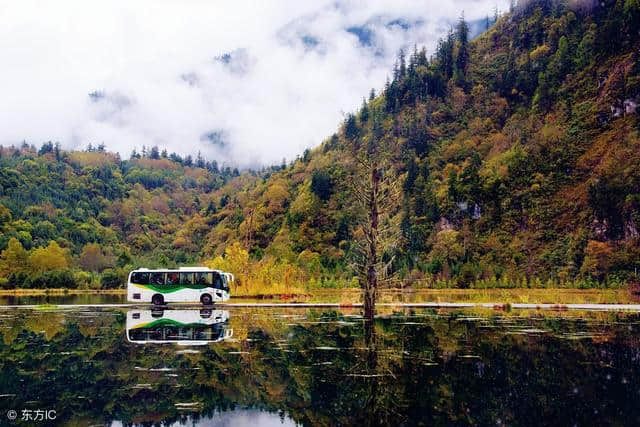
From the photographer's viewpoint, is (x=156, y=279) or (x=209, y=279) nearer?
(x=209, y=279)

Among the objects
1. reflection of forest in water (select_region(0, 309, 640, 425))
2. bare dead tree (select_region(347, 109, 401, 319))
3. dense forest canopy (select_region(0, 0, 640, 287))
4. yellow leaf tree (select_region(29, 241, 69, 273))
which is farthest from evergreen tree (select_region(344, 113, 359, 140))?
reflection of forest in water (select_region(0, 309, 640, 425))

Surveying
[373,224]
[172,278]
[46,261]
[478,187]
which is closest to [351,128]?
[478,187]

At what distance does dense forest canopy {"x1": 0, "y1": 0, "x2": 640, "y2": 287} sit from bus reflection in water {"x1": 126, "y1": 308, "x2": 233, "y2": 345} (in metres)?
21.6

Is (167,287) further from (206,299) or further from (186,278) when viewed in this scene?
(206,299)

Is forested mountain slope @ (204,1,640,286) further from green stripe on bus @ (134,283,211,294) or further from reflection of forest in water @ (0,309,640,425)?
reflection of forest in water @ (0,309,640,425)

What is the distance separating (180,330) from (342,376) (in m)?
12.6

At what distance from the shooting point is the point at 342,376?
14477 millimetres

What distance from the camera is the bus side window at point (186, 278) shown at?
149 ft

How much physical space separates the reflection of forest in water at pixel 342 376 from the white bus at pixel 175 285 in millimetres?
20191

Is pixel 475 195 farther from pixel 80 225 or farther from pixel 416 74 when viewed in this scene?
pixel 80 225

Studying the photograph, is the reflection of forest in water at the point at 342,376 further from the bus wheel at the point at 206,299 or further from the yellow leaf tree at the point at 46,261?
the yellow leaf tree at the point at 46,261

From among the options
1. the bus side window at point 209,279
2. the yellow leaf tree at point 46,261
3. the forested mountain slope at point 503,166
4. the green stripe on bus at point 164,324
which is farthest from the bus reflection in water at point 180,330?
the yellow leaf tree at point 46,261

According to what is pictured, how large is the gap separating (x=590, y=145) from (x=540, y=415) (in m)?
115

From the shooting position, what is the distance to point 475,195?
125 metres
